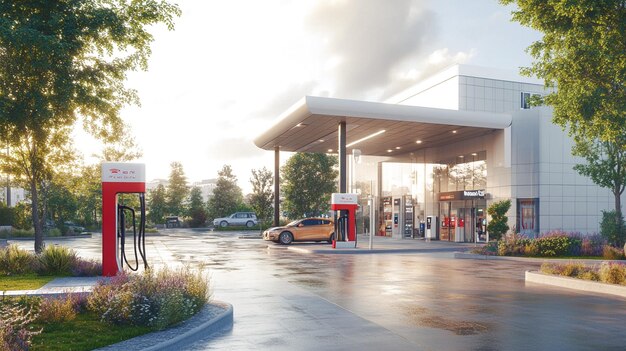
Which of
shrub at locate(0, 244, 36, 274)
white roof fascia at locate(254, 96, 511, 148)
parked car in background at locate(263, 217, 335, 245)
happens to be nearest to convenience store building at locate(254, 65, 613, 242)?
white roof fascia at locate(254, 96, 511, 148)

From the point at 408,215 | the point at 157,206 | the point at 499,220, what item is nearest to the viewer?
the point at 499,220

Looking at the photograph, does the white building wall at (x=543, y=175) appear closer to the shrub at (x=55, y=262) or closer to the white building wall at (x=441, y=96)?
the white building wall at (x=441, y=96)

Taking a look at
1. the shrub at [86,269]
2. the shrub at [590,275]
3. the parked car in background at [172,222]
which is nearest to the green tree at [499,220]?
the shrub at [590,275]

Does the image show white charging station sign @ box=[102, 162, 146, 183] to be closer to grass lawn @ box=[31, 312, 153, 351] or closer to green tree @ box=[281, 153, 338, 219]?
grass lawn @ box=[31, 312, 153, 351]

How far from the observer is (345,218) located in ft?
93.6

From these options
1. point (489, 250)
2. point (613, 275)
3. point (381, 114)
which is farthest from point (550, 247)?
point (381, 114)

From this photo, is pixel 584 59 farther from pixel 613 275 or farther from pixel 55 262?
pixel 55 262

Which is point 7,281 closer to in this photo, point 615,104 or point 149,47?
point 149,47

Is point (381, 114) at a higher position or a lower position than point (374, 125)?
higher

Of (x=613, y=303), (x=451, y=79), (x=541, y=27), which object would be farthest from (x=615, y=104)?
(x=451, y=79)

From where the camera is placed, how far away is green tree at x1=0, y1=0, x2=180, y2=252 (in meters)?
14.6

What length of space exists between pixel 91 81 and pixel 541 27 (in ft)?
44.2

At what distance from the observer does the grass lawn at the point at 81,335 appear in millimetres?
7359

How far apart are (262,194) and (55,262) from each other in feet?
114
